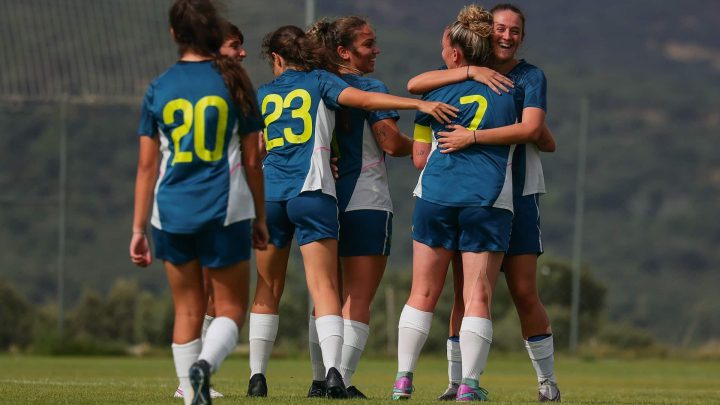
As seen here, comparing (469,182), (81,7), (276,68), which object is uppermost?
(81,7)

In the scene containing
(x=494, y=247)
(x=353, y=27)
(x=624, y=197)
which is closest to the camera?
(x=494, y=247)

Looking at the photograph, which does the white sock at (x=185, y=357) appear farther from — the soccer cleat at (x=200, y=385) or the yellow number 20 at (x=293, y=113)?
the yellow number 20 at (x=293, y=113)

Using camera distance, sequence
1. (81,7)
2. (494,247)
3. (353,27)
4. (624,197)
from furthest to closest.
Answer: (624,197) → (81,7) → (353,27) → (494,247)

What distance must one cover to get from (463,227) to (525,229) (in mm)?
478

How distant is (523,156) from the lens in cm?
777

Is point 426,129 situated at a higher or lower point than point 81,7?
lower

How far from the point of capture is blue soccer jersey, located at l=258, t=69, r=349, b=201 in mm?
7520

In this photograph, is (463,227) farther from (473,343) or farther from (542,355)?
(542,355)

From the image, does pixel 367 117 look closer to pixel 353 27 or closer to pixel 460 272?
pixel 353 27

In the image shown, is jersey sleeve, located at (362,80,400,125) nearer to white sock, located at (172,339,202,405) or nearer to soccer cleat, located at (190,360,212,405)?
white sock, located at (172,339,202,405)

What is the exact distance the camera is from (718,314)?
193 ft

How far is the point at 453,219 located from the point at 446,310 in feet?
66.8

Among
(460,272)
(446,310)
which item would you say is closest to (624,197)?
(446,310)

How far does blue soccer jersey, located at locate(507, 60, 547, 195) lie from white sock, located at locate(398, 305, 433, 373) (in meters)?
0.85
